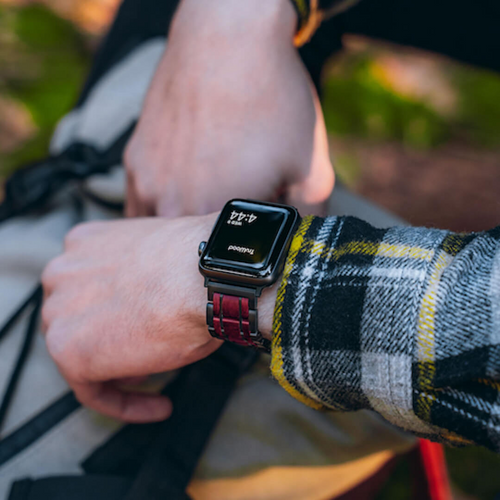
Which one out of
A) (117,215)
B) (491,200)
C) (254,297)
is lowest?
(491,200)

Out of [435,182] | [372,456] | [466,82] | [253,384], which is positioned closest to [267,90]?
[253,384]

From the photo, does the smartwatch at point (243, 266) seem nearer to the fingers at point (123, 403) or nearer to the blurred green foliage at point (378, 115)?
the fingers at point (123, 403)

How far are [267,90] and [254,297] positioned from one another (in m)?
0.41

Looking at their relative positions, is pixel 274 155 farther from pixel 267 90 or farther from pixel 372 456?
pixel 372 456

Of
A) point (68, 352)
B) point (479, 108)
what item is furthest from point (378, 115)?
point (68, 352)

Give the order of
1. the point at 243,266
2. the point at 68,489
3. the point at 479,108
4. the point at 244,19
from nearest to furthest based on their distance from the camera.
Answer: the point at 243,266 < the point at 68,489 < the point at 244,19 < the point at 479,108

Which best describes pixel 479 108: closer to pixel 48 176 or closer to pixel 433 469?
pixel 433 469

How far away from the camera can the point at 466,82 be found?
2646mm

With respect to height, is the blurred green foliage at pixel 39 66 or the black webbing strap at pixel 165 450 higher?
the blurred green foliage at pixel 39 66

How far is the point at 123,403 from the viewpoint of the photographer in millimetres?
839

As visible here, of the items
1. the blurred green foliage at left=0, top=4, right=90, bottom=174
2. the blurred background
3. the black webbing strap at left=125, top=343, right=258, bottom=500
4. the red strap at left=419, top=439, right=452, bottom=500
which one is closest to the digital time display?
the black webbing strap at left=125, top=343, right=258, bottom=500

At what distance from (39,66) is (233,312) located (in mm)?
2548

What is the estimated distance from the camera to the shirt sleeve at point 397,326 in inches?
20.6

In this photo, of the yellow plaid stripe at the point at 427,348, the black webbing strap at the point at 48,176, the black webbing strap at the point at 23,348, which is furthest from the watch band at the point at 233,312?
the black webbing strap at the point at 48,176
